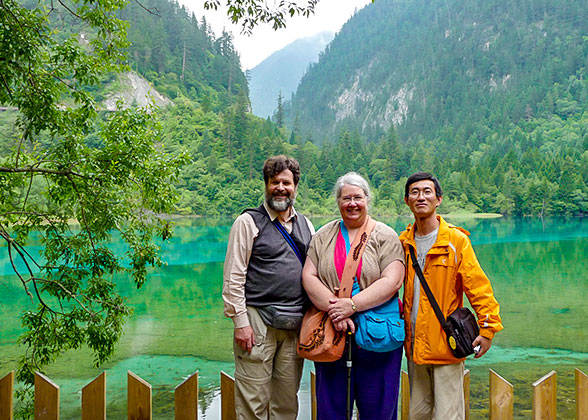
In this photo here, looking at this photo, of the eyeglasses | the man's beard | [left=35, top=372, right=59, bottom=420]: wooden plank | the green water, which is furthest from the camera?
the green water

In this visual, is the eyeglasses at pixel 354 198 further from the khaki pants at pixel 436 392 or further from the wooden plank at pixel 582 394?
the wooden plank at pixel 582 394

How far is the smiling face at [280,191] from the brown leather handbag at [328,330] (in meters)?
0.39

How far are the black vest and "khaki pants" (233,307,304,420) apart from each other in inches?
3.9

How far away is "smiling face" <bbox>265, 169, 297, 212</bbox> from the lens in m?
2.45

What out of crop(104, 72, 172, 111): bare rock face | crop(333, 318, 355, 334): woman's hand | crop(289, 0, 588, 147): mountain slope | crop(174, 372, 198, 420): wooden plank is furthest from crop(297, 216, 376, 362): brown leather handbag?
crop(289, 0, 588, 147): mountain slope

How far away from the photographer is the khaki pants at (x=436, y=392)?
2219mm

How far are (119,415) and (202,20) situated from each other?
89.1m

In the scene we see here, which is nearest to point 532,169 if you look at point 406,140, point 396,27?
point 406,140

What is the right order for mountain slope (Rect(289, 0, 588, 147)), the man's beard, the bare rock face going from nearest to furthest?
the man's beard < the bare rock face < mountain slope (Rect(289, 0, 588, 147))

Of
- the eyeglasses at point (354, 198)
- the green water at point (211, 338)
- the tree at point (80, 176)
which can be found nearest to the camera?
the eyeglasses at point (354, 198)

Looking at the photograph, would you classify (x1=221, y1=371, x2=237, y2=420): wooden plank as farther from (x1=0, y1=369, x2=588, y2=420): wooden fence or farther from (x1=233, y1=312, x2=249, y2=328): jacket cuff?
(x1=233, y1=312, x2=249, y2=328): jacket cuff

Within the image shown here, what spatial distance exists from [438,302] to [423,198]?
1.56 ft

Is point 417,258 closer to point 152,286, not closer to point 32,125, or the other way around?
point 32,125

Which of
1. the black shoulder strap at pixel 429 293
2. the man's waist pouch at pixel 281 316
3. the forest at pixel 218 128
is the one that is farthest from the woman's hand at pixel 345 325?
the forest at pixel 218 128
